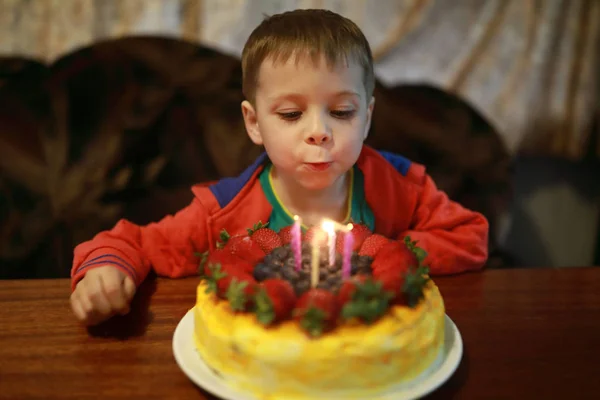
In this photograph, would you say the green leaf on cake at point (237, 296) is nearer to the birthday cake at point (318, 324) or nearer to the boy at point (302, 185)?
the birthday cake at point (318, 324)

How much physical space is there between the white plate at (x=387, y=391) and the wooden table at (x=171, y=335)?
1.4 inches

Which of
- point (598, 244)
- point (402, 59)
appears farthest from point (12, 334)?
point (598, 244)

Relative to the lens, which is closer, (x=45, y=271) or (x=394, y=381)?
(x=394, y=381)

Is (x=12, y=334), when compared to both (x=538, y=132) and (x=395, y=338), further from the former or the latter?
(x=538, y=132)

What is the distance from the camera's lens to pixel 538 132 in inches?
77.4

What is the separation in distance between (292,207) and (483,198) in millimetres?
792

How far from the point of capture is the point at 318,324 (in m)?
0.67

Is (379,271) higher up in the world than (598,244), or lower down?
higher up

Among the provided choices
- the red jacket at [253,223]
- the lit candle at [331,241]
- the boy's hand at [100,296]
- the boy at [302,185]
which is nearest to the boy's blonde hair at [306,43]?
the boy at [302,185]

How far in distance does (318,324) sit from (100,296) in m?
0.43

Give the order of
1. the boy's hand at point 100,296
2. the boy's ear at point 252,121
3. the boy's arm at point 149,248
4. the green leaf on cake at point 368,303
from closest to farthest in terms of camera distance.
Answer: the green leaf on cake at point 368,303 < the boy's hand at point 100,296 < the boy's arm at point 149,248 < the boy's ear at point 252,121

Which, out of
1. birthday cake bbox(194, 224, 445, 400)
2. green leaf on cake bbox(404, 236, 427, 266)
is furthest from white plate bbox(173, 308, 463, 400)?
green leaf on cake bbox(404, 236, 427, 266)

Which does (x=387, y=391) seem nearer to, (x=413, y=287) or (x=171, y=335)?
(x=413, y=287)

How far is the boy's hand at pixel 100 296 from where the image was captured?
0.89 m
